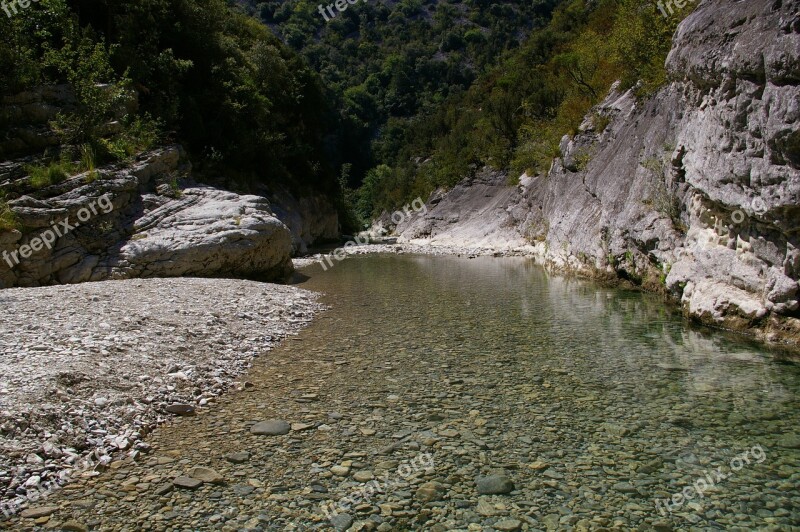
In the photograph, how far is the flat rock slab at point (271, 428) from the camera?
727cm

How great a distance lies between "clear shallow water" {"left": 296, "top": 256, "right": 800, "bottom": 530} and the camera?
18.3 feet

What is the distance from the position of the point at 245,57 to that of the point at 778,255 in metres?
38.1

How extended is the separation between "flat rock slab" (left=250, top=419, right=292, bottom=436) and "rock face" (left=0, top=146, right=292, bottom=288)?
13.1 meters

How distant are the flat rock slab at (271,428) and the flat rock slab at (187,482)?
1.33 metres

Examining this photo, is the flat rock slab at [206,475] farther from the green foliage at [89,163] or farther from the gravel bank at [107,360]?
Answer: the green foliage at [89,163]

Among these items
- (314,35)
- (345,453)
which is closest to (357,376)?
(345,453)

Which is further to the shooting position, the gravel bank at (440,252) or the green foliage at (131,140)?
the gravel bank at (440,252)

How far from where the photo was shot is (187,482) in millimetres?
5930

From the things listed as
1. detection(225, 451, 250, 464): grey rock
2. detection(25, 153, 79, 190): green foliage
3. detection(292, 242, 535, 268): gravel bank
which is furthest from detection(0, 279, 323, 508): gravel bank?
detection(292, 242, 535, 268): gravel bank

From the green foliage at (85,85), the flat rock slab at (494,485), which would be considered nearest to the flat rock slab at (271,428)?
the flat rock slab at (494,485)

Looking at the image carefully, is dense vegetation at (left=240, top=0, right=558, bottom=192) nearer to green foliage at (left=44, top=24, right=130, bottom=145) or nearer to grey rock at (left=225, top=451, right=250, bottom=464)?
green foliage at (left=44, top=24, right=130, bottom=145)

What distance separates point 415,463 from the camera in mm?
6402

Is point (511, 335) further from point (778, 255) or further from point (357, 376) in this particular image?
point (778, 255)

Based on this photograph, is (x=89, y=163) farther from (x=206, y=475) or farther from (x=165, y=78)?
(x=206, y=475)
